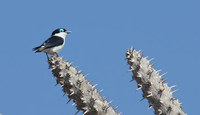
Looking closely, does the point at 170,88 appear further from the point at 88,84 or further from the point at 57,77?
the point at 57,77

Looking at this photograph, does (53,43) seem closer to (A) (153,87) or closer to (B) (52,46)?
(B) (52,46)

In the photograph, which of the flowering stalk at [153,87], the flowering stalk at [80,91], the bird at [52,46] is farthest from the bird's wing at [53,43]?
the flowering stalk at [153,87]

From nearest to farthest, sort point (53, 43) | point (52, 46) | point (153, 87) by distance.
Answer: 1. point (153, 87)
2. point (52, 46)
3. point (53, 43)

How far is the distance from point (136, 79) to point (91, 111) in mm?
899

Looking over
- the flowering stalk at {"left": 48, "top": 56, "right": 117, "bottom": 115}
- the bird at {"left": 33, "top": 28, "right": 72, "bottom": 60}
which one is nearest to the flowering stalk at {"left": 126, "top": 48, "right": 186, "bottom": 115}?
the flowering stalk at {"left": 48, "top": 56, "right": 117, "bottom": 115}

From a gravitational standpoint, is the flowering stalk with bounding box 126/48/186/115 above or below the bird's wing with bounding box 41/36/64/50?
below

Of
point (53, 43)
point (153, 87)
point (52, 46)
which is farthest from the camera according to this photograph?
point (53, 43)

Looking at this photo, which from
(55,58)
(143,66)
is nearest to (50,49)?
(55,58)

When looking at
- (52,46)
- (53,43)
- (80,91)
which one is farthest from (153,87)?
(53,43)

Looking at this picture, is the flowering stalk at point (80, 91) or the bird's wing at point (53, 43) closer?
the flowering stalk at point (80, 91)

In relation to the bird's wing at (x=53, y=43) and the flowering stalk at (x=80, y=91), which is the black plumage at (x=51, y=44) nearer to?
the bird's wing at (x=53, y=43)

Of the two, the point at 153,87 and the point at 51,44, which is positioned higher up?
the point at 51,44

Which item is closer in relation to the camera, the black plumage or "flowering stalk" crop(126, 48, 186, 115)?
"flowering stalk" crop(126, 48, 186, 115)

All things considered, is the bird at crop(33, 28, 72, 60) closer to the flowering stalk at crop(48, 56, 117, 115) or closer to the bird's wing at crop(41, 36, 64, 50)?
the bird's wing at crop(41, 36, 64, 50)
